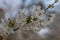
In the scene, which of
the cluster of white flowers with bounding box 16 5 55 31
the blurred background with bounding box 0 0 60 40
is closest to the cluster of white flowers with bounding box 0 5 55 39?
the cluster of white flowers with bounding box 16 5 55 31

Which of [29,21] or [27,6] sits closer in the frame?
[29,21]

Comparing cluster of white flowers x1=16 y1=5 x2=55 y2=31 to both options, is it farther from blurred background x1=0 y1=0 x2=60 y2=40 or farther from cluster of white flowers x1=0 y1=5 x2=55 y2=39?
blurred background x1=0 y1=0 x2=60 y2=40

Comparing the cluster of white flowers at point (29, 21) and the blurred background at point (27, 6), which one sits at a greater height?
the blurred background at point (27, 6)

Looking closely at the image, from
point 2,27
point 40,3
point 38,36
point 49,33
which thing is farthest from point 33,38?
point 2,27

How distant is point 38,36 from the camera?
3.70 ft

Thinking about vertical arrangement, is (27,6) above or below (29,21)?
above

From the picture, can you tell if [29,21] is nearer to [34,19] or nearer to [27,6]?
[34,19]

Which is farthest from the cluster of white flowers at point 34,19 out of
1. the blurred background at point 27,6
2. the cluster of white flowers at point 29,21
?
the blurred background at point 27,6

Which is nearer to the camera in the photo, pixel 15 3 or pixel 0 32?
pixel 0 32

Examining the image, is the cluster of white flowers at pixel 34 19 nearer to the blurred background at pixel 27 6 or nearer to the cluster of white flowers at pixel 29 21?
the cluster of white flowers at pixel 29 21

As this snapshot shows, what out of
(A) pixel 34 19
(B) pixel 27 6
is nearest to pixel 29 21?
(A) pixel 34 19

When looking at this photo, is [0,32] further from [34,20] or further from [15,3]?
[15,3]

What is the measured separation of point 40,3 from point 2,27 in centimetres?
61

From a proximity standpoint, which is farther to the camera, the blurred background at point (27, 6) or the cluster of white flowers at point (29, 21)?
the blurred background at point (27, 6)
